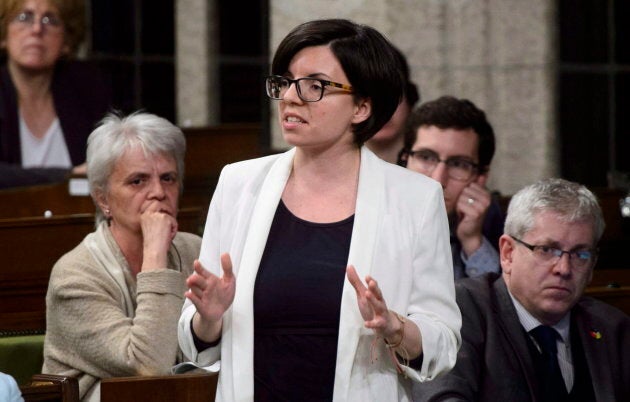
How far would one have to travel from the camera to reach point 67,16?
Result: 257 inches

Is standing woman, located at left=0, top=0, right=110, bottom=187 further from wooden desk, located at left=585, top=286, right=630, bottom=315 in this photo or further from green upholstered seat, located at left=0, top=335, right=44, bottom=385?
wooden desk, located at left=585, top=286, right=630, bottom=315

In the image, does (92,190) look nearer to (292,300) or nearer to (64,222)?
(64,222)

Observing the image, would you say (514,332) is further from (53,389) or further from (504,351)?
(53,389)

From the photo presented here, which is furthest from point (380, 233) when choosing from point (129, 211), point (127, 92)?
point (127, 92)

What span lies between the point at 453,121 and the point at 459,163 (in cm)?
Result: 15

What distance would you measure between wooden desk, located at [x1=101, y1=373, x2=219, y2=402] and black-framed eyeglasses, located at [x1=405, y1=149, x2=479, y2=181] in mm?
1744

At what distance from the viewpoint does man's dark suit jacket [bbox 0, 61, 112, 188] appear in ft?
21.0

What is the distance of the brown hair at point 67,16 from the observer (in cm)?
646

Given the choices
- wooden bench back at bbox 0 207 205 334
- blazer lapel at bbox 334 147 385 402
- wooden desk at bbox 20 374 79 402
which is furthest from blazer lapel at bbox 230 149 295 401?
wooden bench back at bbox 0 207 205 334

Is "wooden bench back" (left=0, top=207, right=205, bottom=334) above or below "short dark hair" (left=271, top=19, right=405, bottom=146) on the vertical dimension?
below

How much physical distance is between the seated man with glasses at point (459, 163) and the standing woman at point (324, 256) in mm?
1759

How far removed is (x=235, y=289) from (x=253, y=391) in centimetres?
22

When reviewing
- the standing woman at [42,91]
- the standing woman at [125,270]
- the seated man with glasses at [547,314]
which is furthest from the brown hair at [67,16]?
the seated man with glasses at [547,314]

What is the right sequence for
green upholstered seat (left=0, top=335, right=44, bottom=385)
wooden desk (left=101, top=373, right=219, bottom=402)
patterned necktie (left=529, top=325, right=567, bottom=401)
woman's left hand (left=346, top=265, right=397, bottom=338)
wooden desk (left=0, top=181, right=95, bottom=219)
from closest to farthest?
woman's left hand (left=346, top=265, right=397, bottom=338), wooden desk (left=101, top=373, right=219, bottom=402), patterned necktie (left=529, top=325, right=567, bottom=401), green upholstered seat (left=0, top=335, right=44, bottom=385), wooden desk (left=0, top=181, right=95, bottom=219)
